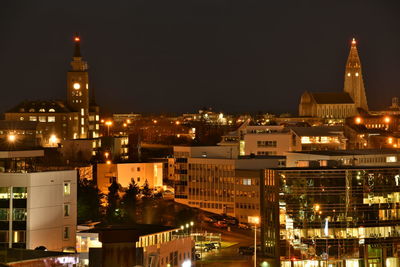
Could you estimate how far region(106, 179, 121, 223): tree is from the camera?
36.3m

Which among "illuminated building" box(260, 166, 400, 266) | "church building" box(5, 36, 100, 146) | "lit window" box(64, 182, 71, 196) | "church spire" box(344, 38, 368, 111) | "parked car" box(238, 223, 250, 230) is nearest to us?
"lit window" box(64, 182, 71, 196)

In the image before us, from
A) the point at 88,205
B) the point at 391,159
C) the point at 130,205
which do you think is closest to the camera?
the point at 88,205

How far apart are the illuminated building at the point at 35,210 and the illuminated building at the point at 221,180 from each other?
18.0 metres

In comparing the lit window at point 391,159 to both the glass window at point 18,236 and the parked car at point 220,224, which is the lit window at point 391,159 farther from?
the glass window at point 18,236

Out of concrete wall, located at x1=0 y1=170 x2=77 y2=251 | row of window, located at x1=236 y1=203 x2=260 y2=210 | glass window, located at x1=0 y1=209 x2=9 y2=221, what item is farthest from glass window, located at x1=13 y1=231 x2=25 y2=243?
row of window, located at x1=236 y1=203 x2=260 y2=210

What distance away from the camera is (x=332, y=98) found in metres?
107

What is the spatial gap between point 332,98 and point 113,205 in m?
70.4

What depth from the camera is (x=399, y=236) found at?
103 ft

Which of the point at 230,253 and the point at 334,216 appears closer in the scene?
the point at 334,216

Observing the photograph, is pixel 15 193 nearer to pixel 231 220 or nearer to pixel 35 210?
pixel 35 210

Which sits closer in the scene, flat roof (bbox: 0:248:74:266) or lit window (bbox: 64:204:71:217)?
flat roof (bbox: 0:248:74:266)

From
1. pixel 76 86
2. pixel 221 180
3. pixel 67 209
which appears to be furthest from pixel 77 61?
pixel 67 209

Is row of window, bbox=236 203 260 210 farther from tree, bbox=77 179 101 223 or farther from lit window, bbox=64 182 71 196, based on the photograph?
lit window, bbox=64 182 71 196

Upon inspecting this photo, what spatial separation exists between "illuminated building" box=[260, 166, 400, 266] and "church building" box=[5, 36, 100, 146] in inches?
1319
